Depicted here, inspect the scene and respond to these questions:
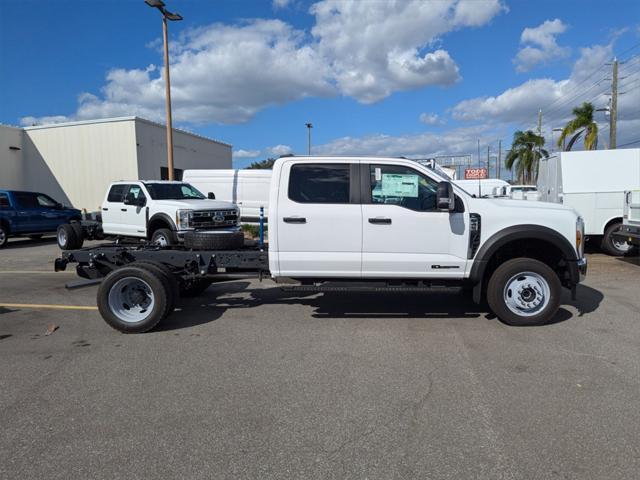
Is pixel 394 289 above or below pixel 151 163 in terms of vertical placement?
below

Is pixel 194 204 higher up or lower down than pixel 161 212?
higher up

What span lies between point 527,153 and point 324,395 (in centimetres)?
4937

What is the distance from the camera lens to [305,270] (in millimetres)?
5918

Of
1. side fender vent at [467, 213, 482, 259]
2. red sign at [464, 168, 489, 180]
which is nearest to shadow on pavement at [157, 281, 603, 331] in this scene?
side fender vent at [467, 213, 482, 259]

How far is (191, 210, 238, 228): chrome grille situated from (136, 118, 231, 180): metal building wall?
14338 millimetres

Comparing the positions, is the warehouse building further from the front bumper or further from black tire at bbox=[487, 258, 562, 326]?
black tire at bbox=[487, 258, 562, 326]

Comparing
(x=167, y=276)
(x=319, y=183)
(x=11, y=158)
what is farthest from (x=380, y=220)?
(x=11, y=158)

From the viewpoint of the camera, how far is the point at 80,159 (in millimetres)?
25406

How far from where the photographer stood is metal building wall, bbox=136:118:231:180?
24.8 metres

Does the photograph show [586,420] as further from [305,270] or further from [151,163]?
[151,163]

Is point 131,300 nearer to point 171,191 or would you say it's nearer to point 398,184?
point 398,184

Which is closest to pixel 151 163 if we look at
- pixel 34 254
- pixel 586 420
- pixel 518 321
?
pixel 34 254

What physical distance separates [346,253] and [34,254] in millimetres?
12012

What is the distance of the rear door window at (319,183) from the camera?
5.87 meters
